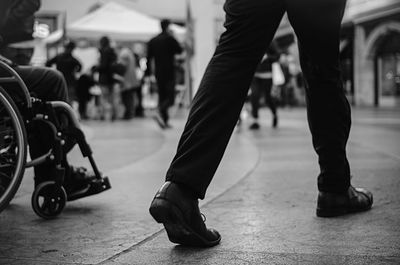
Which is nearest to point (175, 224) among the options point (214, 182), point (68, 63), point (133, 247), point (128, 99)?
point (133, 247)

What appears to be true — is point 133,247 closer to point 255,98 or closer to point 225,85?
point 225,85

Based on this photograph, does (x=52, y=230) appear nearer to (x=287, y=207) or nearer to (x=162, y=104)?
(x=287, y=207)

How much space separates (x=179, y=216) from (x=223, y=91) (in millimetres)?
498

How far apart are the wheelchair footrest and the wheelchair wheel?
49cm

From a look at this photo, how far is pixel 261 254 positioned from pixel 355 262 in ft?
1.10

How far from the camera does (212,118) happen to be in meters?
2.54

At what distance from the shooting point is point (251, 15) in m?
2.61

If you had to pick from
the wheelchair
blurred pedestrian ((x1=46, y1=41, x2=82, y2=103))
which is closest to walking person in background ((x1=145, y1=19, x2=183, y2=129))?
blurred pedestrian ((x1=46, y1=41, x2=82, y2=103))

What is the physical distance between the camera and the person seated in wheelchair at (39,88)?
133 inches

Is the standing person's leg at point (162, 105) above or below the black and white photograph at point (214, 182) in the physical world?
below

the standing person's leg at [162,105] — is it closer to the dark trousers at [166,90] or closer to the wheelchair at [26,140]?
the dark trousers at [166,90]

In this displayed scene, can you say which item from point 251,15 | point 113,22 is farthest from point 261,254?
point 113,22

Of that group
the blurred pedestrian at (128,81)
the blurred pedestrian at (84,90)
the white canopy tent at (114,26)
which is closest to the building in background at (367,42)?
the blurred pedestrian at (84,90)

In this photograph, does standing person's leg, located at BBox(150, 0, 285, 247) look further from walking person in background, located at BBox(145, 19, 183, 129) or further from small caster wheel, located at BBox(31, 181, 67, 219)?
walking person in background, located at BBox(145, 19, 183, 129)
